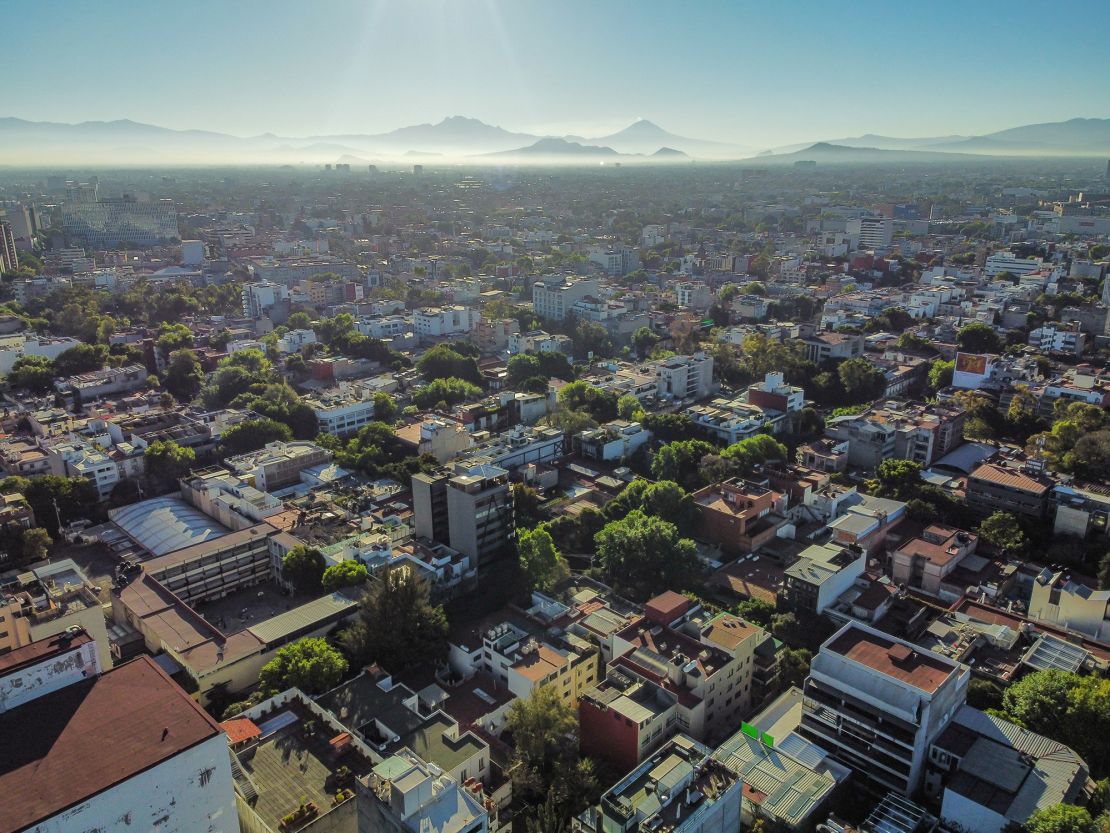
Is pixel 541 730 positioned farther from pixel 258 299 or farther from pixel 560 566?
pixel 258 299

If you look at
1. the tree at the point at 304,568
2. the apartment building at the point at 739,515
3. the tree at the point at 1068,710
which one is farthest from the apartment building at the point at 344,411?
the tree at the point at 1068,710

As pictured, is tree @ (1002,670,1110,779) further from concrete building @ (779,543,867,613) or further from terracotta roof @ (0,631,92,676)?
terracotta roof @ (0,631,92,676)

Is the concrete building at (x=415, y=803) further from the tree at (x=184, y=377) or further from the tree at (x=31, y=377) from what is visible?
the tree at (x=31, y=377)

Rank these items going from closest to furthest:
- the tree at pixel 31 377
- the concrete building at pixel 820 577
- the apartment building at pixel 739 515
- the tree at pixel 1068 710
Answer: the tree at pixel 1068 710
the concrete building at pixel 820 577
the apartment building at pixel 739 515
the tree at pixel 31 377

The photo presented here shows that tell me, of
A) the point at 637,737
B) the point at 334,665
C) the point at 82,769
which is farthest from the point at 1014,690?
the point at 82,769

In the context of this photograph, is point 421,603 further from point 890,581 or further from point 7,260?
point 7,260

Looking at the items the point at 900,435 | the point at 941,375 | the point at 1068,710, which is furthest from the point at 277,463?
the point at 941,375

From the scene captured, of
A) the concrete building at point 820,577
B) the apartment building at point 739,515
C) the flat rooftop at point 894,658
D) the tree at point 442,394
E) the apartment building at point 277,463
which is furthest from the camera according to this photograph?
the tree at point 442,394
